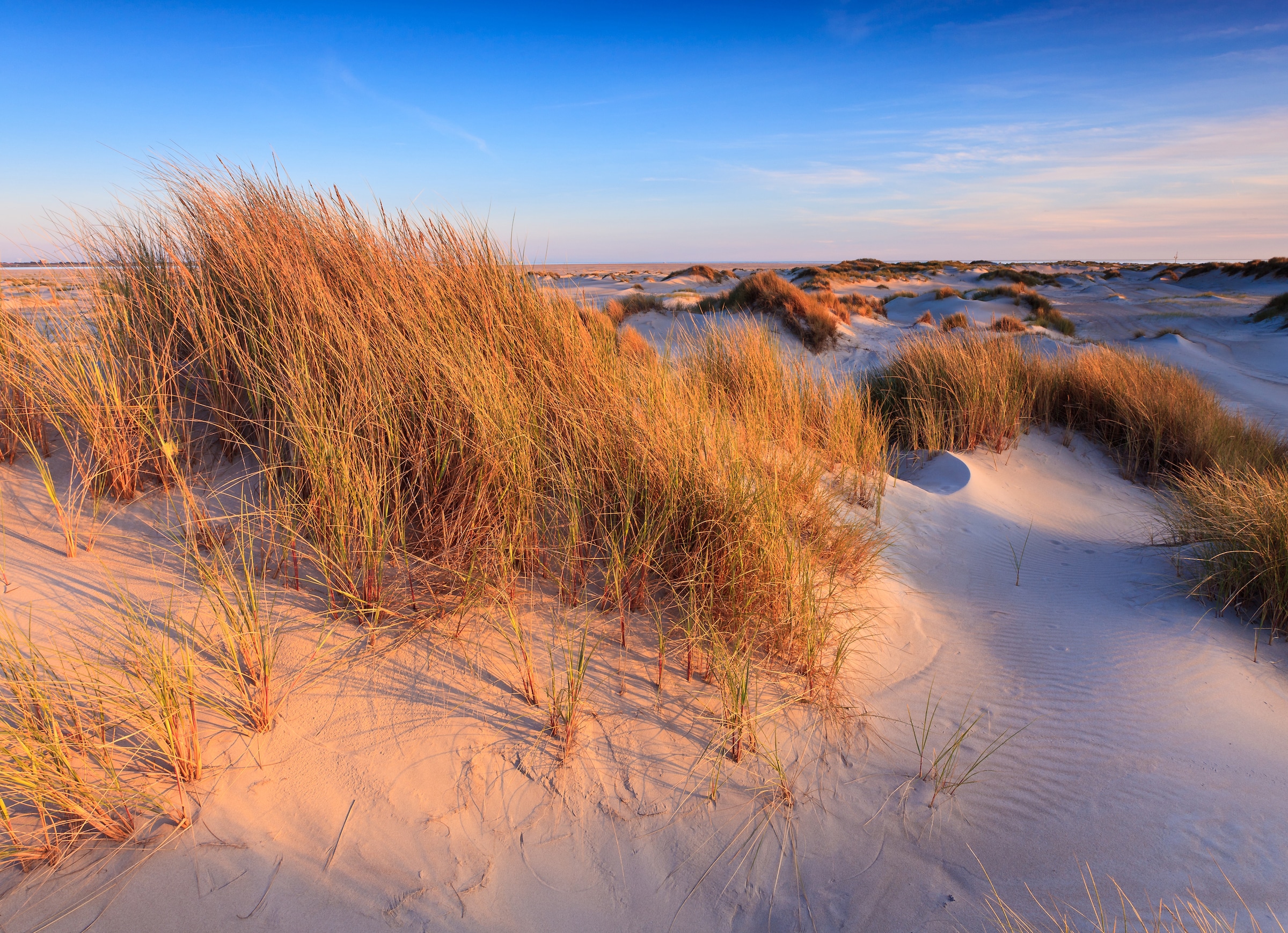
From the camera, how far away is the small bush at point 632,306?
11.4 meters

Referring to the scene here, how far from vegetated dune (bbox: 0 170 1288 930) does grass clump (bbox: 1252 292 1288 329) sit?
59.3 feet

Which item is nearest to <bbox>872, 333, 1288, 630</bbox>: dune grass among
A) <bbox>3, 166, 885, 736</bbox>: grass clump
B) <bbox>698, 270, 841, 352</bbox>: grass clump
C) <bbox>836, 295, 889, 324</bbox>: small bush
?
<bbox>3, 166, 885, 736</bbox>: grass clump

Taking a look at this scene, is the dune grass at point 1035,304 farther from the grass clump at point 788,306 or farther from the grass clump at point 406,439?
the grass clump at point 406,439

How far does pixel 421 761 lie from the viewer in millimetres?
1622

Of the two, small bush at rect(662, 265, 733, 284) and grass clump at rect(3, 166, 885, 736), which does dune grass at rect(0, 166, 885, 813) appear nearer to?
grass clump at rect(3, 166, 885, 736)

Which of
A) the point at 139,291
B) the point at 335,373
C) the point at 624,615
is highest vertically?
the point at 139,291

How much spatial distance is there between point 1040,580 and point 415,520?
3.19 m

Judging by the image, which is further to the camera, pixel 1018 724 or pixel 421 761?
pixel 1018 724

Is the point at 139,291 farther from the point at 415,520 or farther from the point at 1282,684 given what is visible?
the point at 1282,684

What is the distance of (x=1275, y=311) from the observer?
16156 millimetres

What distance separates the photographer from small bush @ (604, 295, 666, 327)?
37.3 feet

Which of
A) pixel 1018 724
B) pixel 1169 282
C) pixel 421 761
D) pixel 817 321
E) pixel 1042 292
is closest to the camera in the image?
pixel 421 761

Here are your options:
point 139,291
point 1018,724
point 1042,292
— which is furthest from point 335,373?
point 1042,292

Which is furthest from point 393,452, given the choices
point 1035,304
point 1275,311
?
point 1275,311
